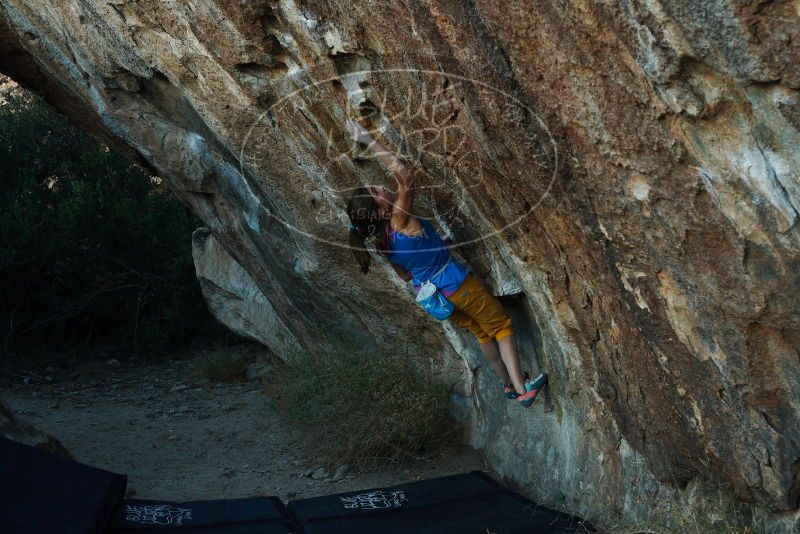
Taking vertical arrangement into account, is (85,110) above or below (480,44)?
above

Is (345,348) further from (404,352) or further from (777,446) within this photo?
(777,446)

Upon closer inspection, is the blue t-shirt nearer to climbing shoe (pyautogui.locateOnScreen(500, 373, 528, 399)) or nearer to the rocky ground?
climbing shoe (pyautogui.locateOnScreen(500, 373, 528, 399))

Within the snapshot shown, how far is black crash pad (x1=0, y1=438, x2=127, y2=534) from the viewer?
4324 millimetres

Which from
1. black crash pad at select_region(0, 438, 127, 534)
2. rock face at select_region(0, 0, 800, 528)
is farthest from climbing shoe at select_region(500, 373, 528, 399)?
black crash pad at select_region(0, 438, 127, 534)

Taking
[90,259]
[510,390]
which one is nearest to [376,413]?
[510,390]

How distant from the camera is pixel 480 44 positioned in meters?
3.20

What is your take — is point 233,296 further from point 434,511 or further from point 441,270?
point 441,270

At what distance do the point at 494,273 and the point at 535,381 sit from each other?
583mm

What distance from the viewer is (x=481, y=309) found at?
4.71 m

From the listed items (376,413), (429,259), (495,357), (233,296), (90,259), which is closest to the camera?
(429,259)

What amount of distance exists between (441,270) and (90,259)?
598cm

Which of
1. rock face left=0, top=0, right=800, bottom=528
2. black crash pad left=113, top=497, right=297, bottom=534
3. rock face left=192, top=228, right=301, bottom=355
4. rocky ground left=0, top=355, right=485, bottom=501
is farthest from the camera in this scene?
rock face left=192, top=228, right=301, bottom=355

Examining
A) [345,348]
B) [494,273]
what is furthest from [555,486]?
[345,348]

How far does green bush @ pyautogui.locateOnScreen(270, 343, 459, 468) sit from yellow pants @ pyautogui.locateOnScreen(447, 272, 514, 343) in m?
1.19
